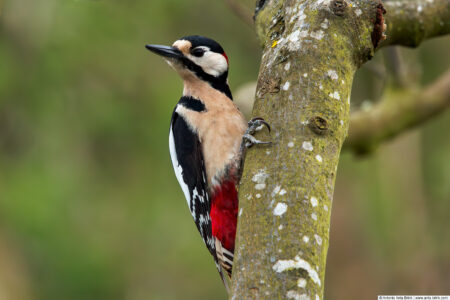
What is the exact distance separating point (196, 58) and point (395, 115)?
1711 mm

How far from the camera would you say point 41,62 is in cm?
578

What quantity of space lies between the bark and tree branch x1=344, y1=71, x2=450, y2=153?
80.1 inches

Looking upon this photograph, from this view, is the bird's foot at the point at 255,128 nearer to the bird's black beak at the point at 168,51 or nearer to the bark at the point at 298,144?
the bark at the point at 298,144

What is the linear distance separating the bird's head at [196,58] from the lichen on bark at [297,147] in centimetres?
101

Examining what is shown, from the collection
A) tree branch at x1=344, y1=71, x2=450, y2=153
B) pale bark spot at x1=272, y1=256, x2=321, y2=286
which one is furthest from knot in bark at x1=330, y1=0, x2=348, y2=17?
tree branch at x1=344, y1=71, x2=450, y2=153

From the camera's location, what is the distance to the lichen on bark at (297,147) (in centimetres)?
164

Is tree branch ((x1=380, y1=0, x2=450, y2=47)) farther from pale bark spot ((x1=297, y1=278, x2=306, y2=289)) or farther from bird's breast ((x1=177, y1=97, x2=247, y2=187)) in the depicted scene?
pale bark spot ((x1=297, y1=278, x2=306, y2=289))

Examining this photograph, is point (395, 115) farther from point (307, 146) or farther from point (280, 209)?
point (280, 209)

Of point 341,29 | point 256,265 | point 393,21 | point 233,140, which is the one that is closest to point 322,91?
point 341,29

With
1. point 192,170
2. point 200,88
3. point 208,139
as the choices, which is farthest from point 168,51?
point 192,170

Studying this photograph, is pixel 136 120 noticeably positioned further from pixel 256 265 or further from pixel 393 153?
pixel 256 265

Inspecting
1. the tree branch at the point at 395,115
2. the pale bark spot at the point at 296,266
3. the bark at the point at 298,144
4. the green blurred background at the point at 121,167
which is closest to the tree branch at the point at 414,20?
the bark at the point at 298,144

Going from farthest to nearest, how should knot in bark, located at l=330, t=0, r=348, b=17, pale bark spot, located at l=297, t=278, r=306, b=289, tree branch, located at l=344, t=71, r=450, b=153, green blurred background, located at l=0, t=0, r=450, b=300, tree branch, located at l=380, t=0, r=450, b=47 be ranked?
green blurred background, located at l=0, t=0, r=450, b=300, tree branch, located at l=344, t=71, r=450, b=153, tree branch, located at l=380, t=0, r=450, b=47, knot in bark, located at l=330, t=0, r=348, b=17, pale bark spot, located at l=297, t=278, r=306, b=289

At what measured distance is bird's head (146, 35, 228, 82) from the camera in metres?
3.26
